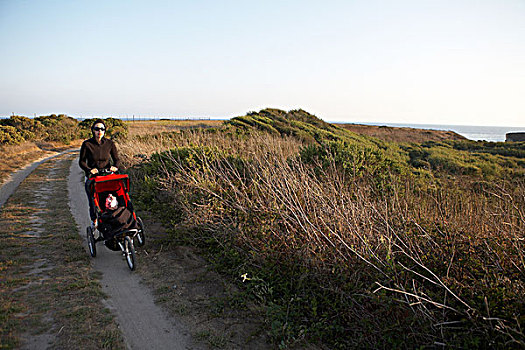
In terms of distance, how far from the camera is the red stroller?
204 inches

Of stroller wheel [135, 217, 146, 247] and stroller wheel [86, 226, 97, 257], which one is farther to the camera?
stroller wheel [135, 217, 146, 247]

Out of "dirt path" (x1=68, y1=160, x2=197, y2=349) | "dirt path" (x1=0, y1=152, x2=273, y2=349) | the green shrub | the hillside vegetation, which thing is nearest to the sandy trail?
"dirt path" (x1=0, y1=152, x2=273, y2=349)

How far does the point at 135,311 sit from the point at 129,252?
1.37 meters

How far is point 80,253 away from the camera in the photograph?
18.4ft

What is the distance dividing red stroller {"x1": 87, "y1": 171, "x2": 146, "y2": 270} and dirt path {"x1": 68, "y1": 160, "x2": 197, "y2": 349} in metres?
0.23

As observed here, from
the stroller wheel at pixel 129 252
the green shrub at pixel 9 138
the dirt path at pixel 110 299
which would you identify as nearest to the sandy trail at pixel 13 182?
the dirt path at pixel 110 299

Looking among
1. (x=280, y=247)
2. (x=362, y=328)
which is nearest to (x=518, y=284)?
(x=362, y=328)

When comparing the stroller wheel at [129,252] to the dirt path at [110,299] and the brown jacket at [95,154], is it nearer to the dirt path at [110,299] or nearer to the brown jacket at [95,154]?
the dirt path at [110,299]

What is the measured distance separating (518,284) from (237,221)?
3.73 m

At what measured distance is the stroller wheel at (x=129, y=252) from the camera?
16.5 feet

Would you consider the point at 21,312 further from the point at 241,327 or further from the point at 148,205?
the point at 148,205

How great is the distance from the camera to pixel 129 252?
512cm

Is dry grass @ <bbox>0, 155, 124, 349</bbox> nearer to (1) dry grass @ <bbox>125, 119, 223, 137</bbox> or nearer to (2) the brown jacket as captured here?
(2) the brown jacket

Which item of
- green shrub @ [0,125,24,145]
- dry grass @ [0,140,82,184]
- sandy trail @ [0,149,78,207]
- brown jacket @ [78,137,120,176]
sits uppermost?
green shrub @ [0,125,24,145]
